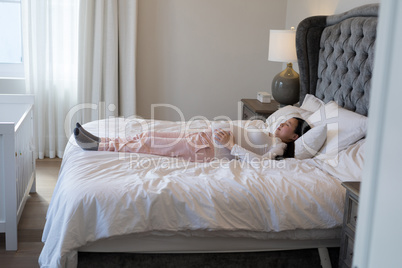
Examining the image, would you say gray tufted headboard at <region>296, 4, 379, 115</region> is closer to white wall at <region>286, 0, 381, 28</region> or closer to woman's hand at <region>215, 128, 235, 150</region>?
white wall at <region>286, 0, 381, 28</region>

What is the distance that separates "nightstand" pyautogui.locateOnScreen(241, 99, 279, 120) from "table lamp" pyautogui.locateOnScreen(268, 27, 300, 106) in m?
A: 0.13

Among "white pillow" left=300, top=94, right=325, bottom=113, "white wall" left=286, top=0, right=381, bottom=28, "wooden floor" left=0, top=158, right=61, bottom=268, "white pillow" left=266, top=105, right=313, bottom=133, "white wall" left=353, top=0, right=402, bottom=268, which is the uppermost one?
"white wall" left=286, top=0, right=381, bottom=28

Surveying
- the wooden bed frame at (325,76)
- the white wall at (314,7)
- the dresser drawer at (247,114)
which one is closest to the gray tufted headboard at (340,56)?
the wooden bed frame at (325,76)

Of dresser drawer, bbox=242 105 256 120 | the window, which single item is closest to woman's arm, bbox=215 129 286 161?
dresser drawer, bbox=242 105 256 120

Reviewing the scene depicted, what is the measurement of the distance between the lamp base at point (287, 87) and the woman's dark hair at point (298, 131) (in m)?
0.95

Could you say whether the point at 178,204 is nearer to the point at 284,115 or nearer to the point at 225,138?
the point at 225,138

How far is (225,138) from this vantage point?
2795 mm

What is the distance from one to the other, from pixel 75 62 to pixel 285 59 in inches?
76.1

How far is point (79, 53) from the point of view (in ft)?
14.3

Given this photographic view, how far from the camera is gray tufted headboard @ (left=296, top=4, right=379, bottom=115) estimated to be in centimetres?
288

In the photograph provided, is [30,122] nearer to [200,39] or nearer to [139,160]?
[139,160]

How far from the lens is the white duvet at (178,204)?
6.72 ft

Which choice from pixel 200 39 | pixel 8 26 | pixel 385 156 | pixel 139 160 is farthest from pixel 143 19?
pixel 385 156

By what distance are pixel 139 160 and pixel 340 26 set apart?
1704 millimetres
